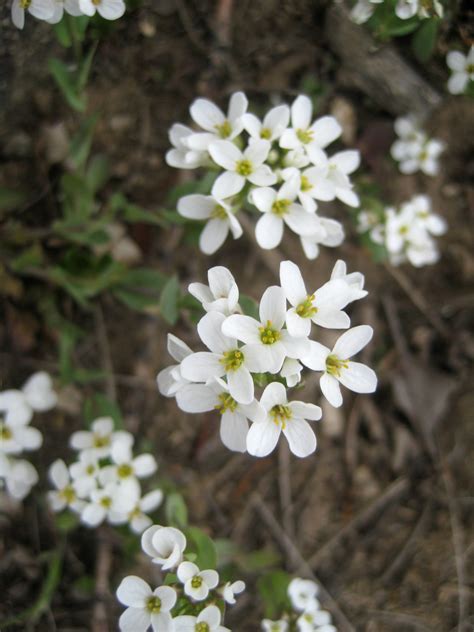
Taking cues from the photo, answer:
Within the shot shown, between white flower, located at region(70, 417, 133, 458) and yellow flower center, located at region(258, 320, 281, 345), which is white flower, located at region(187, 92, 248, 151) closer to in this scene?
yellow flower center, located at region(258, 320, 281, 345)

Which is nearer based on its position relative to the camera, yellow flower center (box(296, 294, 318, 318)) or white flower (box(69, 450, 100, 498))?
yellow flower center (box(296, 294, 318, 318))

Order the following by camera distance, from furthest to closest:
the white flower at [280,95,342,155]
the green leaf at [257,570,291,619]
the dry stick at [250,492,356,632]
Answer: the dry stick at [250,492,356,632]
the green leaf at [257,570,291,619]
the white flower at [280,95,342,155]

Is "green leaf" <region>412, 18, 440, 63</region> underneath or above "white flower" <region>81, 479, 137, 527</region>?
above

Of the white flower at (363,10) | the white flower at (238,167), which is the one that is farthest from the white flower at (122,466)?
the white flower at (363,10)

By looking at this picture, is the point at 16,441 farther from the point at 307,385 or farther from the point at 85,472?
the point at 307,385

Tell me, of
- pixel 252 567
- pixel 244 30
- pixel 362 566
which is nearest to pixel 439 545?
pixel 362 566

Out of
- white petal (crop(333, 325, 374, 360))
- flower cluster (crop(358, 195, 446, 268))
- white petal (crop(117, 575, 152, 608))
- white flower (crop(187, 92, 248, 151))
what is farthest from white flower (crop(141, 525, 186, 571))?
flower cluster (crop(358, 195, 446, 268))

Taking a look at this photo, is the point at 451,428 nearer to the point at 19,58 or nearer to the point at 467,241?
the point at 467,241
